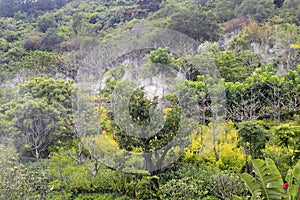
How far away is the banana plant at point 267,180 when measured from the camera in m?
5.11

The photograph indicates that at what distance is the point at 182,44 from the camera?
1600cm

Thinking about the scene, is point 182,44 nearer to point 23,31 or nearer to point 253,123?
point 253,123

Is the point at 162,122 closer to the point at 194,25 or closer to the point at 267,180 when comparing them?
the point at 267,180

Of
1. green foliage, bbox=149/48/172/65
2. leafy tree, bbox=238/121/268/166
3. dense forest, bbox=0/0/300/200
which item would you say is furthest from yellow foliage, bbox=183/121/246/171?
green foliage, bbox=149/48/172/65

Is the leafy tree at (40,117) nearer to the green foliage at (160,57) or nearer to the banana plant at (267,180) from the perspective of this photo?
the green foliage at (160,57)

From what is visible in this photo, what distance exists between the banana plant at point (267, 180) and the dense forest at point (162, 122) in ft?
0.05

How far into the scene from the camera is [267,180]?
16.9ft

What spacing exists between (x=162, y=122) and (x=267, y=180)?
2.89 meters

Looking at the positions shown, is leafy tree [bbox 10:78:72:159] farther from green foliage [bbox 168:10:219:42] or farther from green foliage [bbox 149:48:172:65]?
green foliage [bbox 168:10:219:42]

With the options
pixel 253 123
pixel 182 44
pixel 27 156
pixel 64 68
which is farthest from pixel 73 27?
pixel 253 123

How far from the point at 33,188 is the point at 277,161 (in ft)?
17.8

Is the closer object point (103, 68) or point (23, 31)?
point (103, 68)

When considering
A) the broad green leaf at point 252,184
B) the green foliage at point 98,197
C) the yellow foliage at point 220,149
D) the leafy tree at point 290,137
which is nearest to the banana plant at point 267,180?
the broad green leaf at point 252,184

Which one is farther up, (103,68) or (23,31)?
(23,31)
